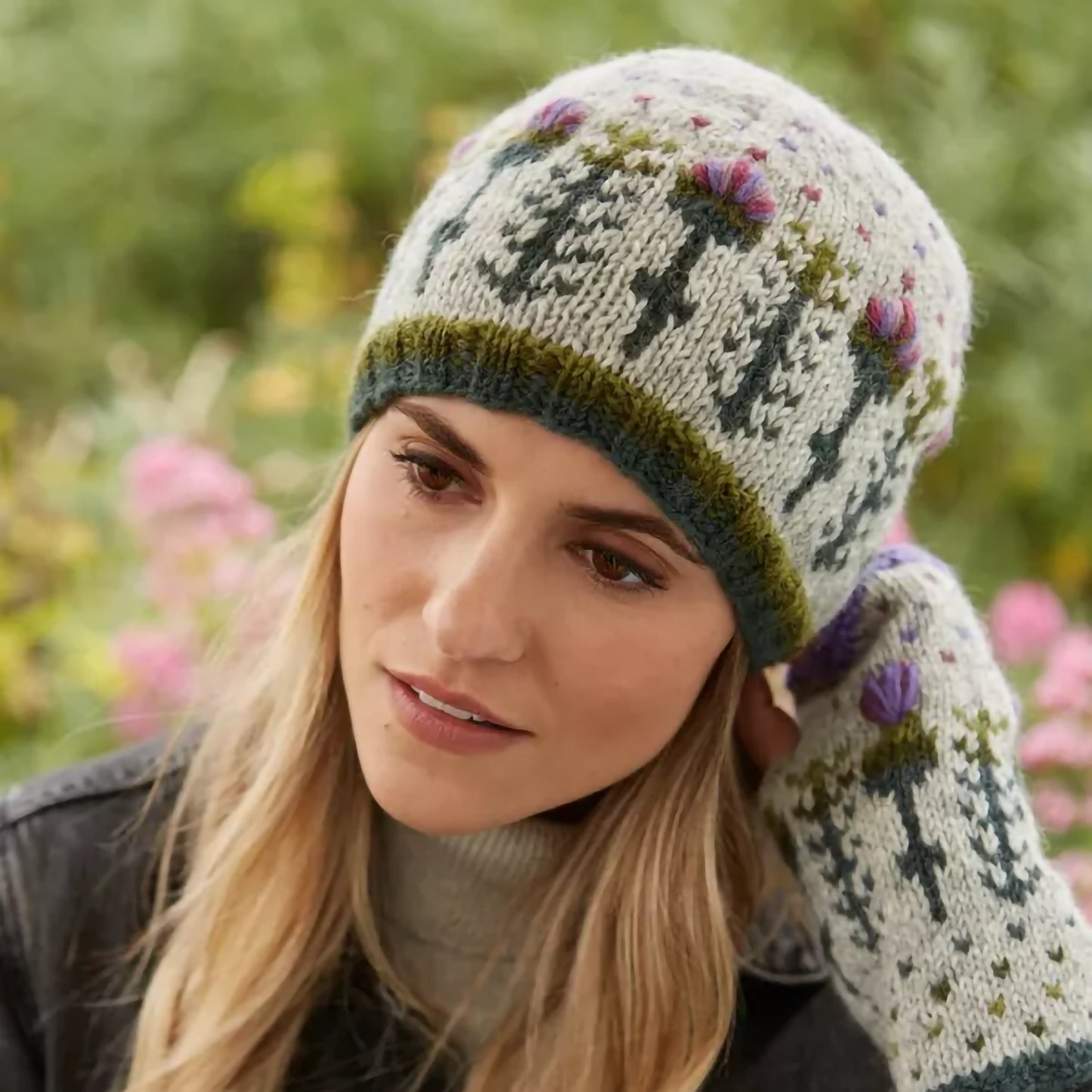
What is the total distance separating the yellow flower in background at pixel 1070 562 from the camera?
214cm

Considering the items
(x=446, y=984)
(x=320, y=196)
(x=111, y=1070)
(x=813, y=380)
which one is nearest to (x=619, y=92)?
(x=813, y=380)

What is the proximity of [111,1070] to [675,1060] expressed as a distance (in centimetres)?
48

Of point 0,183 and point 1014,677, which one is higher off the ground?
point 1014,677

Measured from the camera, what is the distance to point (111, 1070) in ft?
3.46

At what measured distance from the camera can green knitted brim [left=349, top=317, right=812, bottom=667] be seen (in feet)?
2.64

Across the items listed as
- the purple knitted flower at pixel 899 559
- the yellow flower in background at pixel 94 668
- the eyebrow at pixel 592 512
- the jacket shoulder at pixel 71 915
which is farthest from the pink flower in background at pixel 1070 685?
the yellow flower in background at pixel 94 668

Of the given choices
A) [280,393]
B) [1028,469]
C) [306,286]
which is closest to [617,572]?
[280,393]

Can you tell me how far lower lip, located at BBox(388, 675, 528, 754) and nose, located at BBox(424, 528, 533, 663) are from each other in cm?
6

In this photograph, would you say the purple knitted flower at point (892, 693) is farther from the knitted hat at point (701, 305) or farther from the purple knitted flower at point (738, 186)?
the purple knitted flower at point (738, 186)

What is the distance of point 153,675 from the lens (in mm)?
1439

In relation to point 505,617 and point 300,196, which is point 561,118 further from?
point 300,196

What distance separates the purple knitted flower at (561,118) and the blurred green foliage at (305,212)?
85cm

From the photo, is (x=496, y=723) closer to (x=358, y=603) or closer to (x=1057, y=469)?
(x=358, y=603)

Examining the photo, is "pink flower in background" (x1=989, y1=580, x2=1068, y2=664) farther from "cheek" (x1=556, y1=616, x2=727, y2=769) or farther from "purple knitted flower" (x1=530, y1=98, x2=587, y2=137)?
"purple knitted flower" (x1=530, y1=98, x2=587, y2=137)
